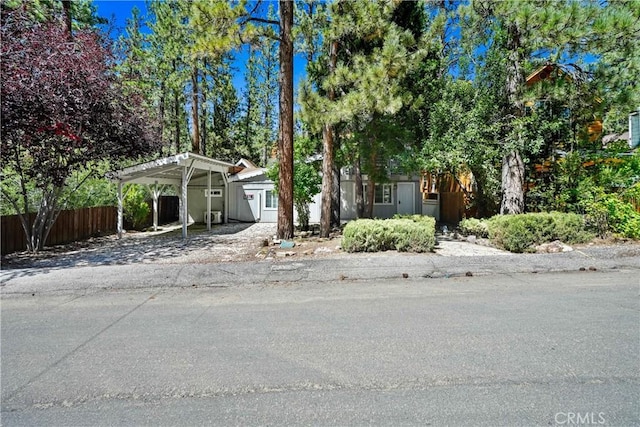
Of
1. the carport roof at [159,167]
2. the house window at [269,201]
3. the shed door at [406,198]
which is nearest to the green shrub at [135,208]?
the carport roof at [159,167]

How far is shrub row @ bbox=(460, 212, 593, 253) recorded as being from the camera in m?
8.98

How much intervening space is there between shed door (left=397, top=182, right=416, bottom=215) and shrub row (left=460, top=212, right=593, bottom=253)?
993cm

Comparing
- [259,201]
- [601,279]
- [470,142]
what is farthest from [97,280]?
[259,201]

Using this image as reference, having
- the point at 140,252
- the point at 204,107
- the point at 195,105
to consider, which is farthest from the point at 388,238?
the point at 204,107

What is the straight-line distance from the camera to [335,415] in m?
2.29

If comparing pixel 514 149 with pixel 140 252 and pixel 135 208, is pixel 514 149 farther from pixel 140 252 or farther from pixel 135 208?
pixel 135 208

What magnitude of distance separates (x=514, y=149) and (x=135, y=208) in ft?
49.3

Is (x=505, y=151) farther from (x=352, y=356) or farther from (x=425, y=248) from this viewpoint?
(x=352, y=356)

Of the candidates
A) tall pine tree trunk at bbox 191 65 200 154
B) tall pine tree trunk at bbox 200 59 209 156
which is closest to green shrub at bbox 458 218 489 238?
tall pine tree trunk at bbox 200 59 209 156

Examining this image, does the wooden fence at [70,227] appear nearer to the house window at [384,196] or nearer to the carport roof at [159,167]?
the carport roof at [159,167]

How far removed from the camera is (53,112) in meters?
7.70

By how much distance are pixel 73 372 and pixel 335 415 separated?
2267 millimetres

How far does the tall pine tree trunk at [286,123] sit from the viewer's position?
10266 mm

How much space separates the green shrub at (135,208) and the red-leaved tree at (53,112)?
12.7ft
